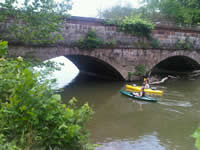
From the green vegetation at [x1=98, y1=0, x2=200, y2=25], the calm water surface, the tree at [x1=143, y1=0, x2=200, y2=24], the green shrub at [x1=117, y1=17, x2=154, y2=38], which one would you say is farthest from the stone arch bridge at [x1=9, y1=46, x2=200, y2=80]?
the tree at [x1=143, y1=0, x2=200, y2=24]

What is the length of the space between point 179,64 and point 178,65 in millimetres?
292

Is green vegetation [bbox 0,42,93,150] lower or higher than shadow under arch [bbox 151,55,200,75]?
higher

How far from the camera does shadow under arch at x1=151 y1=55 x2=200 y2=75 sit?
16.2 meters

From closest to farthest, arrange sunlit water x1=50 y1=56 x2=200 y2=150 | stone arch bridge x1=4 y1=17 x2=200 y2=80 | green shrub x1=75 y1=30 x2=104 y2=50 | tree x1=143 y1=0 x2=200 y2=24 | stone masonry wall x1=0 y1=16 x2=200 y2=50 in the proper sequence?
sunlit water x1=50 y1=56 x2=200 y2=150, stone arch bridge x1=4 y1=17 x2=200 y2=80, stone masonry wall x1=0 y1=16 x2=200 y2=50, green shrub x1=75 y1=30 x2=104 y2=50, tree x1=143 y1=0 x2=200 y2=24

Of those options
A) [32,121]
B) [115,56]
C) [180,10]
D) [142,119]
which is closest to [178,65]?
[180,10]

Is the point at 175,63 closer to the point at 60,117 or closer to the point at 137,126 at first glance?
the point at 137,126

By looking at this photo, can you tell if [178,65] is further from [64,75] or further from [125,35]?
[64,75]

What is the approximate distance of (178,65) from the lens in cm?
1789

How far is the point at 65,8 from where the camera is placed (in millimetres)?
7695

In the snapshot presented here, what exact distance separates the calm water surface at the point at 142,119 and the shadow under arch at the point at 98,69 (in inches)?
73.5

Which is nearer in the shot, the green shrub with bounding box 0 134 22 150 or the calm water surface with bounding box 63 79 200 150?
the green shrub with bounding box 0 134 22 150

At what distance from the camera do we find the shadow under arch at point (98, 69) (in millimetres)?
12752

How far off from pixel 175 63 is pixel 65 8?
42.7ft

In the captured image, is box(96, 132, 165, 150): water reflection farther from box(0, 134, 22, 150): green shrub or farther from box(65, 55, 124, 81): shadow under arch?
box(65, 55, 124, 81): shadow under arch
